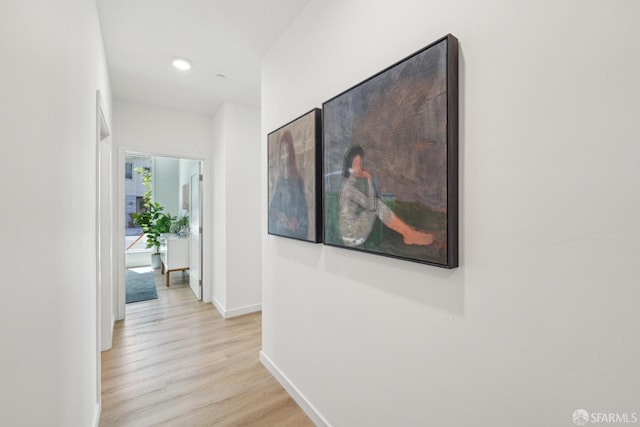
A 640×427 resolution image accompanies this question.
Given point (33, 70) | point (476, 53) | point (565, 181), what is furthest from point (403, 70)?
point (33, 70)

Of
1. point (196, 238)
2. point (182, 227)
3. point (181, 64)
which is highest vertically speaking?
point (181, 64)

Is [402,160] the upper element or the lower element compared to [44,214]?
upper

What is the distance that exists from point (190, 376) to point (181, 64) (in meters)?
2.63

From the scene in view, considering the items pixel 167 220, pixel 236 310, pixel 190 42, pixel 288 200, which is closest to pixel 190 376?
pixel 236 310

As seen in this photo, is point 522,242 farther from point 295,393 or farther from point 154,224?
point 154,224

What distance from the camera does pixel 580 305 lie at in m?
0.71

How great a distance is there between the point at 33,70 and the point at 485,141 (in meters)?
1.30

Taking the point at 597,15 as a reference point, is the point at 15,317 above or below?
below

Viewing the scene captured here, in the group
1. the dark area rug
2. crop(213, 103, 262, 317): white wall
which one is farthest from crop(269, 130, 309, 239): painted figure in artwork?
the dark area rug

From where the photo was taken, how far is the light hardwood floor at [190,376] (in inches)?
71.1

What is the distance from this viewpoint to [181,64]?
2.53 m

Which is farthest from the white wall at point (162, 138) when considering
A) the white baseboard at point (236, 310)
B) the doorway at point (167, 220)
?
the white baseboard at point (236, 310)

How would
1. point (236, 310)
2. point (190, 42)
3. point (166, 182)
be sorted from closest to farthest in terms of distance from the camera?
point (190, 42) < point (236, 310) < point (166, 182)

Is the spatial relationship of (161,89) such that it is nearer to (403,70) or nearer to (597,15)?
(403,70)
